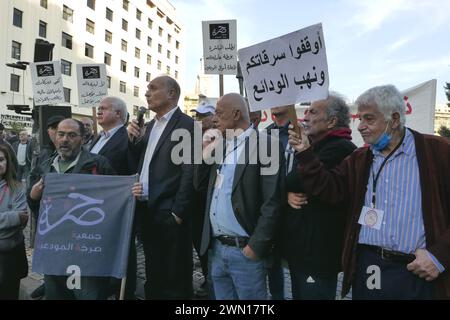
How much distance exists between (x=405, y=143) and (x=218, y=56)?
11.0 ft

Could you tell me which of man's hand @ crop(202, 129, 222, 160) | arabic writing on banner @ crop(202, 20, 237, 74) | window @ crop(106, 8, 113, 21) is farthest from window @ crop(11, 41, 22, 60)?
man's hand @ crop(202, 129, 222, 160)

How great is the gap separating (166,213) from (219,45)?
2734mm

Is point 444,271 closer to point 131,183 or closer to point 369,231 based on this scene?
point 369,231

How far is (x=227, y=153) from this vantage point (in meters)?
2.95

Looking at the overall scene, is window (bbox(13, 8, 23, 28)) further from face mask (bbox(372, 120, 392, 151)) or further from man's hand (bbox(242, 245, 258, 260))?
face mask (bbox(372, 120, 392, 151))

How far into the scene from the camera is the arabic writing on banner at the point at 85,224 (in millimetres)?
3230

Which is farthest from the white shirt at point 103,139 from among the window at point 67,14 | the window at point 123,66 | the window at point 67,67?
the window at point 123,66

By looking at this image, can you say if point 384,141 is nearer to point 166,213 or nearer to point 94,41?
point 166,213

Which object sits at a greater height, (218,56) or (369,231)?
(218,56)

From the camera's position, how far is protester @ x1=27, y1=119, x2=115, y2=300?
10.7ft

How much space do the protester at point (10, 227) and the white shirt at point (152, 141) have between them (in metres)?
1.13

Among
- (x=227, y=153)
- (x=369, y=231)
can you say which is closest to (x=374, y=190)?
(x=369, y=231)

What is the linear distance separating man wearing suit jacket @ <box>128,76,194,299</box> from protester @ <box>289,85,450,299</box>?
1.37m
